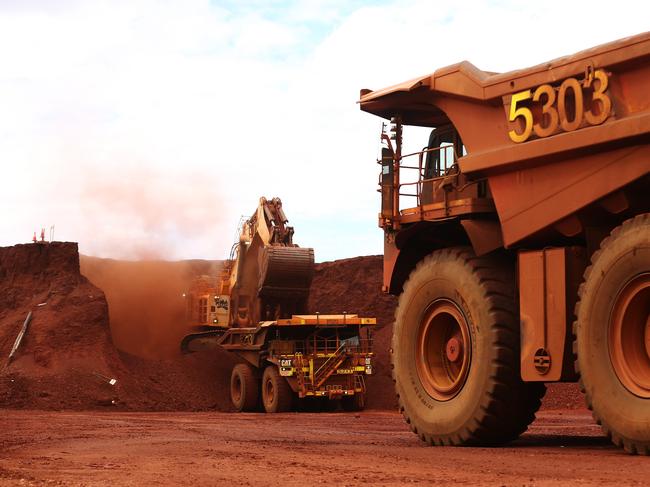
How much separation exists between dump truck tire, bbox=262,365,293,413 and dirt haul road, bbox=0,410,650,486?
12142 millimetres

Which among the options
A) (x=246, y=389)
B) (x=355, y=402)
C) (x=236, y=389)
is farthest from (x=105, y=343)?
(x=355, y=402)

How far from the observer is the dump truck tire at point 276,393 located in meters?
28.6

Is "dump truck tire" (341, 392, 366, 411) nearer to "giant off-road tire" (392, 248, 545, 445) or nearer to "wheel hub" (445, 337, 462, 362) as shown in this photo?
"giant off-road tire" (392, 248, 545, 445)

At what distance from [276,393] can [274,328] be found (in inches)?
84.0

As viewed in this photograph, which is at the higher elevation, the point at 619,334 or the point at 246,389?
the point at 619,334

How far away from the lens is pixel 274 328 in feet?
98.4

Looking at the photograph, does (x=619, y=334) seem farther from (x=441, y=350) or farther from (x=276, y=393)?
(x=276, y=393)

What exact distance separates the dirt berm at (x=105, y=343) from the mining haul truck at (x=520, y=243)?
15714 millimetres

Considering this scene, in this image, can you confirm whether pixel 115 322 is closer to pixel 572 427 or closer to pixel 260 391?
pixel 260 391

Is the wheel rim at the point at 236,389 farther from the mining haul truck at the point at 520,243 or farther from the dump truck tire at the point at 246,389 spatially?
the mining haul truck at the point at 520,243

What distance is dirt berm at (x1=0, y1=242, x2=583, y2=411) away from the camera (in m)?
28.9

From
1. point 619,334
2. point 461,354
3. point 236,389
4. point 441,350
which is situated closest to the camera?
point 619,334

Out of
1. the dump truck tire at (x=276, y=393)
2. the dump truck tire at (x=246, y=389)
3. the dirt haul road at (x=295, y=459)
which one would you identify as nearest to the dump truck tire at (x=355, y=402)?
the dump truck tire at (x=276, y=393)

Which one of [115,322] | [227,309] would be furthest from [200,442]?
[115,322]
